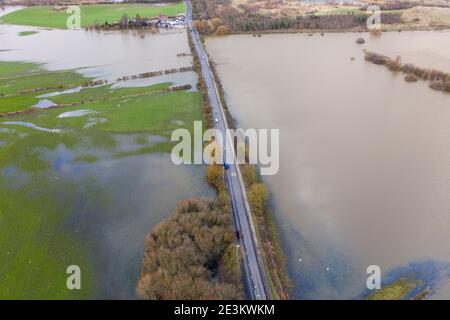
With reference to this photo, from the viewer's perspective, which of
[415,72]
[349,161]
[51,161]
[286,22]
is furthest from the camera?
[286,22]

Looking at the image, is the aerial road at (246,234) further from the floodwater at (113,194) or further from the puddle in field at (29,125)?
the puddle in field at (29,125)

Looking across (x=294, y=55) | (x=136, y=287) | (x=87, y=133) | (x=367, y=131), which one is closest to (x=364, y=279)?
(x=136, y=287)

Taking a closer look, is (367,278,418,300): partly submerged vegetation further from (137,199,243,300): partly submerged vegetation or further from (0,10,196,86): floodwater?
(0,10,196,86): floodwater

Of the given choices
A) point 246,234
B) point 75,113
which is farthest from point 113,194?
point 75,113

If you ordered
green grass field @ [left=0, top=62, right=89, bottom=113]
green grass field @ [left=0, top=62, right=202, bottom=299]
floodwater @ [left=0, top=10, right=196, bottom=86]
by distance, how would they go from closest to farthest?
green grass field @ [left=0, top=62, right=202, bottom=299]
green grass field @ [left=0, top=62, right=89, bottom=113]
floodwater @ [left=0, top=10, right=196, bottom=86]

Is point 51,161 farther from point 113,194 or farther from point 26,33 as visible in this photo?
point 26,33

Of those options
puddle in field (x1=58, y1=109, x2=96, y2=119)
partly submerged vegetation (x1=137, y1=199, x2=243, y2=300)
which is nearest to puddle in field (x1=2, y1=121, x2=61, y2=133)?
puddle in field (x1=58, y1=109, x2=96, y2=119)

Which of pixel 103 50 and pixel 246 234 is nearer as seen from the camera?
pixel 246 234
